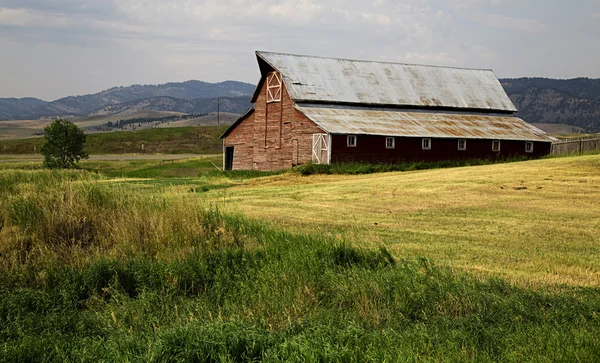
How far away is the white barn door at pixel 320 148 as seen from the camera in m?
44.8

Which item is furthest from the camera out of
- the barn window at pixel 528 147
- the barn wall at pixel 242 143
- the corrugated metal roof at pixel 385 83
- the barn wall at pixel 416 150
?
the barn wall at pixel 242 143

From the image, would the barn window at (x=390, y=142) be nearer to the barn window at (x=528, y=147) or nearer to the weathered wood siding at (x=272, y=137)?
the weathered wood siding at (x=272, y=137)

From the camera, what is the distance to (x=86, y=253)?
14.2m

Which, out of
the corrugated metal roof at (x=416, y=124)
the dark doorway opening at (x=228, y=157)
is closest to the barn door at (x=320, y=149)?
the corrugated metal roof at (x=416, y=124)

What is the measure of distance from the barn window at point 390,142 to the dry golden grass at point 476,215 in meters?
12.2

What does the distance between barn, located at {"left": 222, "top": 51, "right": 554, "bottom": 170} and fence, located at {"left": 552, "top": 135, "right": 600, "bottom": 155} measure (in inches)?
102

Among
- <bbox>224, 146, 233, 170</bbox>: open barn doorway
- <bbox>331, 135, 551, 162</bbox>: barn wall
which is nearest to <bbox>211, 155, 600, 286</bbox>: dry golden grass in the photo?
<bbox>331, 135, 551, 162</bbox>: barn wall

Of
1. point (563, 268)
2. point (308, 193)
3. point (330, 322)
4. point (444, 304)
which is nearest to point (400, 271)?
point (444, 304)

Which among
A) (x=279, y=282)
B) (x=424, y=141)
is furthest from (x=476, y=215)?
(x=424, y=141)

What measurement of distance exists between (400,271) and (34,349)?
6.07 meters

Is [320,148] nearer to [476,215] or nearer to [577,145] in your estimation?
[577,145]

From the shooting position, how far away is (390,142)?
47.0m

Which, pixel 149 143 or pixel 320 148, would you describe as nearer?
pixel 320 148

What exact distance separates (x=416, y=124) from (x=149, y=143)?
92445 mm
